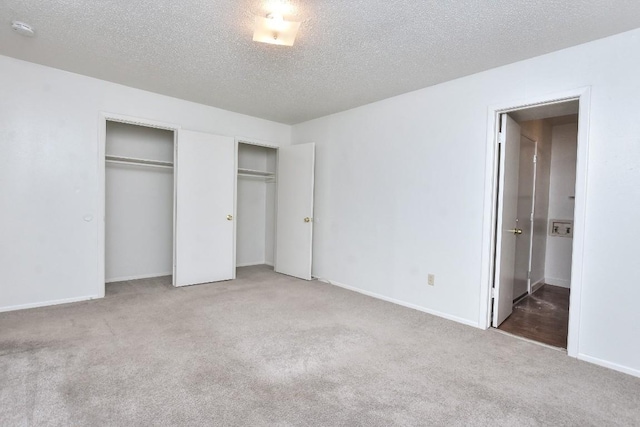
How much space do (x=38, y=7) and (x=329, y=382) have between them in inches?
132

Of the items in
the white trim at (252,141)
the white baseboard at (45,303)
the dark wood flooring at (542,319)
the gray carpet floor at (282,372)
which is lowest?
the dark wood flooring at (542,319)

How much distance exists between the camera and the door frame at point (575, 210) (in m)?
2.52

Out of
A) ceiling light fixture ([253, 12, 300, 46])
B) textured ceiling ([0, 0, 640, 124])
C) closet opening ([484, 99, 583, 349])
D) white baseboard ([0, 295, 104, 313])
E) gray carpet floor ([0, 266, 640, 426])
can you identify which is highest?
textured ceiling ([0, 0, 640, 124])

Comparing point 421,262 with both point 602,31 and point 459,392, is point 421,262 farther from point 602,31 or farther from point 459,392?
point 602,31

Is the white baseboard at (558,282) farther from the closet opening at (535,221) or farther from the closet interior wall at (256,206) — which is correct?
the closet interior wall at (256,206)

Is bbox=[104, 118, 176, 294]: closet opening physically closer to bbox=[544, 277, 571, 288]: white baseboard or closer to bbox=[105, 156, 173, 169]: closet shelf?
bbox=[105, 156, 173, 169]: closet shelf

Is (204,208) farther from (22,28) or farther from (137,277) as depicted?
(22,28)

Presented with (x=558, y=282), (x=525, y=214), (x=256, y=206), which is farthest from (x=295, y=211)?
(x=558, y=282)

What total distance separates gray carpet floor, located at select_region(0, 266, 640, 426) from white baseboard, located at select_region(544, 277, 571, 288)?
117 inches

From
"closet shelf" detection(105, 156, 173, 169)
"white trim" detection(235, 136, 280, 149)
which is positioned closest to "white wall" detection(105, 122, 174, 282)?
"closet shelf" detection(105, 156, 173, 169)

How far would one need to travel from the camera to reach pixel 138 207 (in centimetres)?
461

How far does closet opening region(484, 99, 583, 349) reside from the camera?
3.11m

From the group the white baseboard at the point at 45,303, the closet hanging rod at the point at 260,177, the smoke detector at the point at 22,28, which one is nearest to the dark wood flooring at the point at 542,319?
the closet hanging rod at the point at 260,177

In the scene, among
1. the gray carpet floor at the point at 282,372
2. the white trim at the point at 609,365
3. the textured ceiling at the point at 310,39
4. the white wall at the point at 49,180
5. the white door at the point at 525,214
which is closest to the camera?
the gray carpet floor at the point at 282,372
